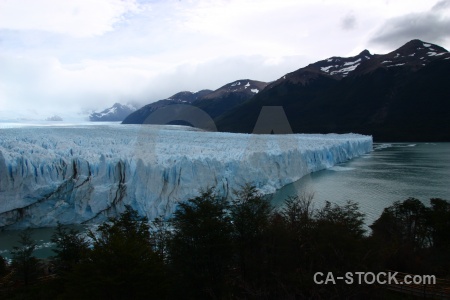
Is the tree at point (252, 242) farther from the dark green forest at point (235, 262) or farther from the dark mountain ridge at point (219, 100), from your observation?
the dark mountain ridge at point (219, 100)

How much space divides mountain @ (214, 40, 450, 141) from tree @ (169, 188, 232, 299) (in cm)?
4277

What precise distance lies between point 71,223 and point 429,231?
37.2ft

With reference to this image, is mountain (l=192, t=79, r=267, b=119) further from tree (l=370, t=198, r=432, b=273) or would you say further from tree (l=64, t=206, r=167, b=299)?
tree (l=64, t=206, r=167, b=299)

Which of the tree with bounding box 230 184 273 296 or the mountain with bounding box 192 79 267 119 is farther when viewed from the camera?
the mountain with bounding box 192 79 267 119

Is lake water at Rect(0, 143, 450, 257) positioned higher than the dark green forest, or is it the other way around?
the dark green forest

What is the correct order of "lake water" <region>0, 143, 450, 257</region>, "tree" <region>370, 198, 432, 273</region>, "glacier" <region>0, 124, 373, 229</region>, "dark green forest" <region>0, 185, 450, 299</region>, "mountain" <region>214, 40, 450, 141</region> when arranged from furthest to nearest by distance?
"mountain" <region>214, 40, 450, 141</region>, "lake water" <region>0, 143, 450, 257</region>, "glacier" <region>0, 124, 373, 229</region>, "tree" <region>370, 198, 432, 273</region>, "dark green forest" <region>0, 185, 450, 299</region>

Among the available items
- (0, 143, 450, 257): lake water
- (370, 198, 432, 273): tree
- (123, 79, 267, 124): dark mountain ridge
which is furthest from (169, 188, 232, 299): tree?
(123, 79, 267, 124): dark mountain ridge

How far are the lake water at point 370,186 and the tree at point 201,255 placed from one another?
20.7ft

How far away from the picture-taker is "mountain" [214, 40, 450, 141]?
146 feet

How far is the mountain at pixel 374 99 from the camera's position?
1756 inches

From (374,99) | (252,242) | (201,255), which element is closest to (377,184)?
(252,242)

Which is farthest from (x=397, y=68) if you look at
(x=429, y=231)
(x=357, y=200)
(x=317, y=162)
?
(x=429, y=231)

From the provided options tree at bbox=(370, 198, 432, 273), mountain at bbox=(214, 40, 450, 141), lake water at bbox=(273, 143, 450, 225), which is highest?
mountain at bbox=(214, 40, 450, 141)

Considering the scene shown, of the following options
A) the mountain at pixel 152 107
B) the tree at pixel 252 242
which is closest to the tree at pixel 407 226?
the tree at pixel 252 242
